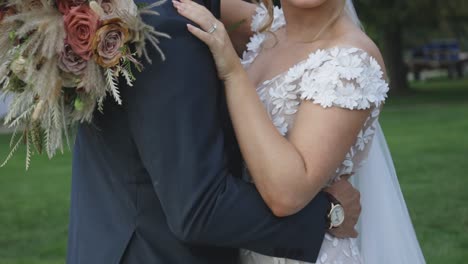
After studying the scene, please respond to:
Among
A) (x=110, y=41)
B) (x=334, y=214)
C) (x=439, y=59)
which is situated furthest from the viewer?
(x=439, y=59)

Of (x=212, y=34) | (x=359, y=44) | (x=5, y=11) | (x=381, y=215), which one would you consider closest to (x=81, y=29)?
(x=5, y=11)

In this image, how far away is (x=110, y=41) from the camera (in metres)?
2.26

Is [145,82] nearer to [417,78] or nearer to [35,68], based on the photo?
[35,68]

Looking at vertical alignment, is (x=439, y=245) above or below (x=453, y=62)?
above

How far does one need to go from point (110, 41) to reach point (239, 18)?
118cm

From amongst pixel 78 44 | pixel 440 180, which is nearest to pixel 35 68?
pixel 78 44

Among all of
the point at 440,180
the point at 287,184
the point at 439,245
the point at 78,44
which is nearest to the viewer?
the point at 78,44

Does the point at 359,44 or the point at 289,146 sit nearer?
the point at 289,146

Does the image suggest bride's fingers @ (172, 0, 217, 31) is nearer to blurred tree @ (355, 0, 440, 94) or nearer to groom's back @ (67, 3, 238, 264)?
groom's back @ (67, 3, 238, 264)

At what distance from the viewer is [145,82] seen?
7.64ft

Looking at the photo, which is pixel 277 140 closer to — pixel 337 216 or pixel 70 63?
pixel 337 216

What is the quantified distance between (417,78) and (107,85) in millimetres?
51936

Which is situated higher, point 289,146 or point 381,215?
point 289,146

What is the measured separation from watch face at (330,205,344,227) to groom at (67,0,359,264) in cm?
3
